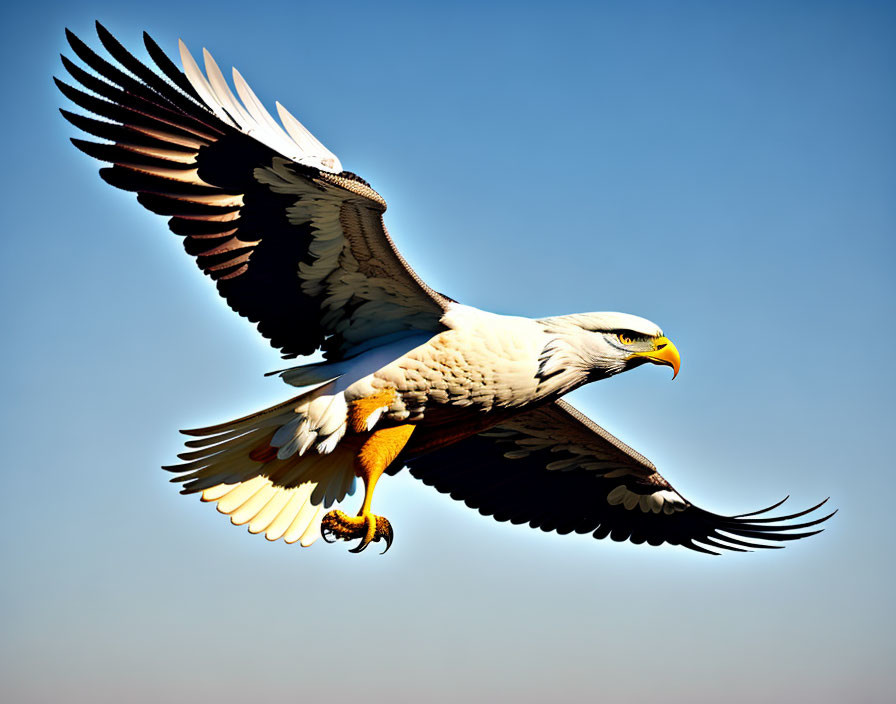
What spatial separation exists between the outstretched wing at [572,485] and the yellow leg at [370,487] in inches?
59.1

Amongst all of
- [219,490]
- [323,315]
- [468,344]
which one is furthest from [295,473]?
[468,344]

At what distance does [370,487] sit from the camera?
18.8ft

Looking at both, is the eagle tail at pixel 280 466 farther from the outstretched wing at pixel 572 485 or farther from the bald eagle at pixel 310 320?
the outstretched wing at pixel 572 485

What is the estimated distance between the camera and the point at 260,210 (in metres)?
5.61

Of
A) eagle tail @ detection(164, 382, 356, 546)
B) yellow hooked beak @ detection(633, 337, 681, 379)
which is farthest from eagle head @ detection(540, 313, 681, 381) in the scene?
eagle tail @ detection(164, 382, 356, 546)

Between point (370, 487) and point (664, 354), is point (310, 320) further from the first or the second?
point (664, 354)

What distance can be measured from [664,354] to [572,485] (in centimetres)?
190

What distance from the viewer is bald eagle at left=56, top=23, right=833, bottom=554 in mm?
5375

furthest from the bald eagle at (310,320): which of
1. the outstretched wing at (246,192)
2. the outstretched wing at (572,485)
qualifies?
the outstretched wing at (572,485)

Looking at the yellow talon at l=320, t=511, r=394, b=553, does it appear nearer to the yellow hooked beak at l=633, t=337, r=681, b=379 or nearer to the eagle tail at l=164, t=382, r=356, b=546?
the eagle tail at l=164, t=382, r=356, b=546

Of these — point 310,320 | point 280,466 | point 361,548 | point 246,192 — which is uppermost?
point 246,192

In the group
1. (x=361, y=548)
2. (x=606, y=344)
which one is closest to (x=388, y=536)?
(x=361, y=548)

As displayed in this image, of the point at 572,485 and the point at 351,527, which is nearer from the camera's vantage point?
the point at 351,527

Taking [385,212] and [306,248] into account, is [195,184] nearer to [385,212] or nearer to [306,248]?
[306,248]
